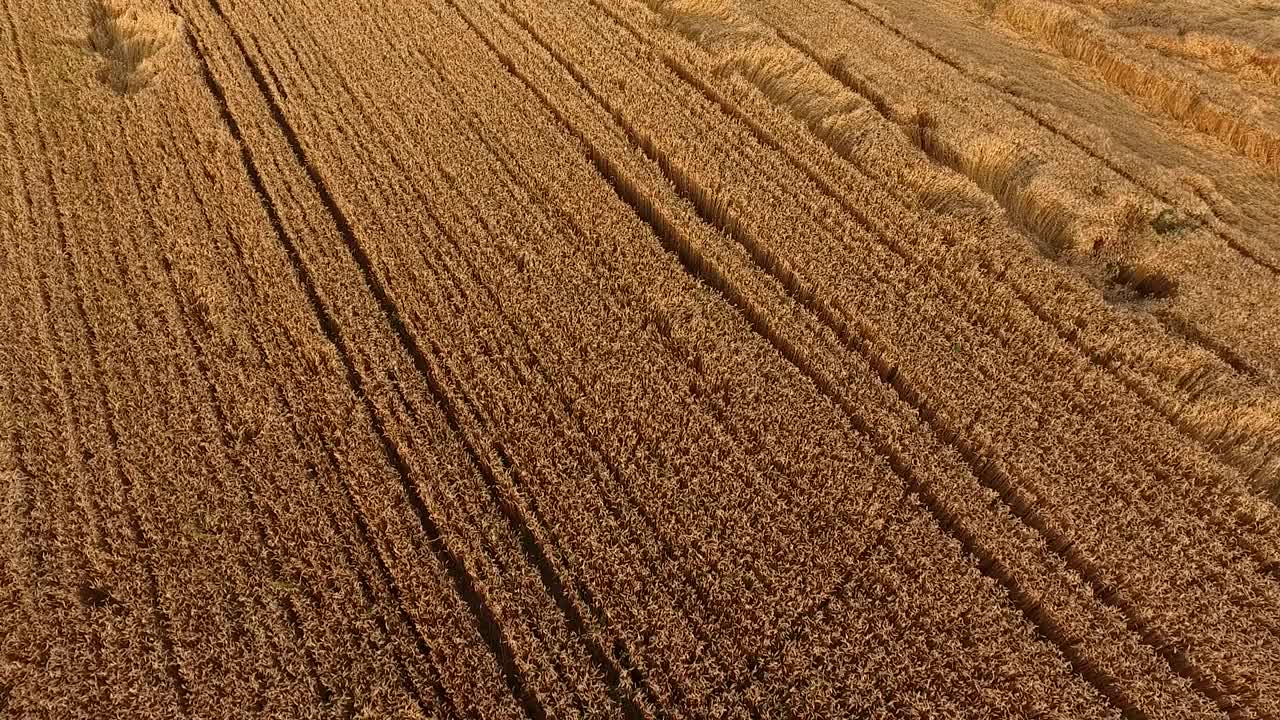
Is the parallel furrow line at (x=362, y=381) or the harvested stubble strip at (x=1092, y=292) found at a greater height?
the harvested stubble strip at (x=1092, y=292)

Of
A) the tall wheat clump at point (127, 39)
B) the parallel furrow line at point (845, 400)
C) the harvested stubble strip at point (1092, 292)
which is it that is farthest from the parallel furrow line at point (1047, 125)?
the tall wheat clump at point (127, 39)

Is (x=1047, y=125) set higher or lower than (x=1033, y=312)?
higher

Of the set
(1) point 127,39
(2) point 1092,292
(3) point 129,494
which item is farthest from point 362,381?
(1) point 127,39

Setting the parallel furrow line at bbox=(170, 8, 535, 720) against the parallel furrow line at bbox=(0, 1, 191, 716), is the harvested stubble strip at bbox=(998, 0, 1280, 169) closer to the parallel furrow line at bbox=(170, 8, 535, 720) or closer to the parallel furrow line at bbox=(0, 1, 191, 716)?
the parallel furrow line at bbox=(170, 8, 535, 720)

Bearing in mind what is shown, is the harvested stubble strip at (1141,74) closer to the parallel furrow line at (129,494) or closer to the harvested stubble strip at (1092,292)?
the harvested stubble strip at (1092,292)

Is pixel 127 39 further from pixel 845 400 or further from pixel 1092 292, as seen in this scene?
pixel 1092 292

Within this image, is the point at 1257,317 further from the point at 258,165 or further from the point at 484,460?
the point at 258,165

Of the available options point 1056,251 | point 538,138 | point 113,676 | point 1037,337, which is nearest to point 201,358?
point 113,676

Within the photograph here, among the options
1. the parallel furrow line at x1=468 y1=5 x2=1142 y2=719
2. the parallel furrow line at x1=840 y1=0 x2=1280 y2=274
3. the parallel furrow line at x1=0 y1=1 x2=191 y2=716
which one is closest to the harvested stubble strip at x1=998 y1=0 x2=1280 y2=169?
the parallel furrow line at x1=840 y1=0 x2=1280 y2=274
